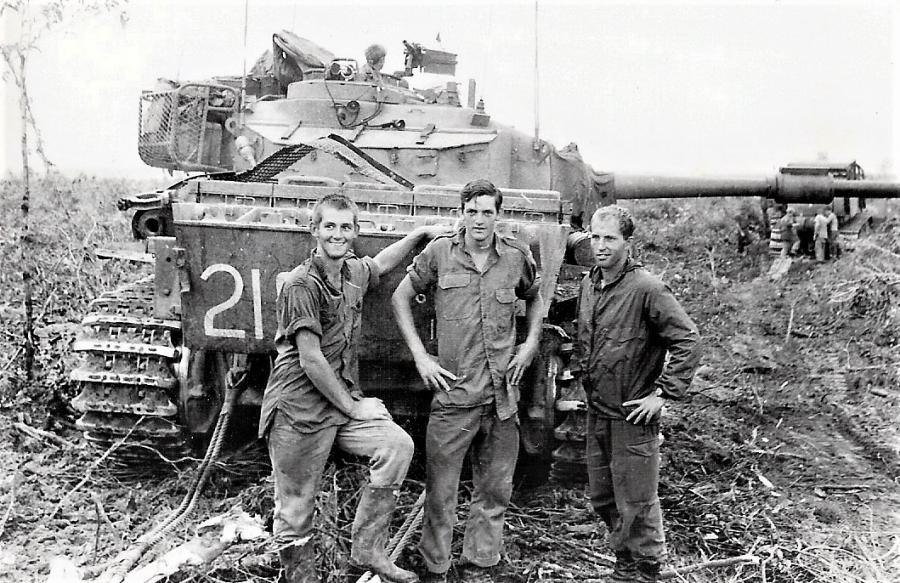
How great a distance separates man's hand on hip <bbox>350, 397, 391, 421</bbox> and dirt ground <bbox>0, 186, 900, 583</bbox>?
624mm

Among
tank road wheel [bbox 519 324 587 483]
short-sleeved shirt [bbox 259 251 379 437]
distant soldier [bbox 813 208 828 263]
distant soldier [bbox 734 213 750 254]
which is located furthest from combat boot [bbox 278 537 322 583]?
distant soldier [bbox 734 213 750 254]

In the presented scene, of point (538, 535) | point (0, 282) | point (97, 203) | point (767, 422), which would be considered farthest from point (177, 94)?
point (97, 203)

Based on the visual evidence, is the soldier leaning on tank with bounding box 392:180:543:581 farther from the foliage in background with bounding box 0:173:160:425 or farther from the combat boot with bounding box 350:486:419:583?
the foliage in background with bounding box 0:173:160:425

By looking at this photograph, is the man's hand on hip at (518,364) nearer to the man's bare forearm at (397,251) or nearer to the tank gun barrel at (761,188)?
the man's bare forearm at (397,251)

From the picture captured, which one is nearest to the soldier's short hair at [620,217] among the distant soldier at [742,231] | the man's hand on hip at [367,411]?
the man's hand on hip at [367,411]

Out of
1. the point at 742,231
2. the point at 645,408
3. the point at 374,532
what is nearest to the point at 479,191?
the point at 645,408

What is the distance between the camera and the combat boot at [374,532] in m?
3.74

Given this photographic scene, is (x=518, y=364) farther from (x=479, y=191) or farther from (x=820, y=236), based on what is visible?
(x=820, y=236)

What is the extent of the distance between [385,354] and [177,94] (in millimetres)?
3804

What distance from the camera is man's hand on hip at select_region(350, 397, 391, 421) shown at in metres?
3.82

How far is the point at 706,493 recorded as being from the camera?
5.45 metres

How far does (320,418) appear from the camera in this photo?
12.2 feet

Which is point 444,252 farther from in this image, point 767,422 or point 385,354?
point 767,422

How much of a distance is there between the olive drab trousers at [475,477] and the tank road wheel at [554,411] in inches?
27.5
